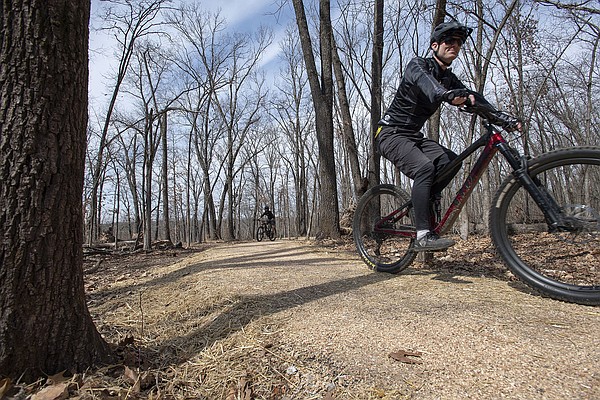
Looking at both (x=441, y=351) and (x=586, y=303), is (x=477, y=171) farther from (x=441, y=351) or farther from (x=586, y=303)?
(x=441, y=351)

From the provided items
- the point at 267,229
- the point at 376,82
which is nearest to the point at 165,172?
the point at 267,229

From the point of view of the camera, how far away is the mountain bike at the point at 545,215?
200 cm

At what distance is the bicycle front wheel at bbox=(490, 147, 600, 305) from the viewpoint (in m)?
1.96

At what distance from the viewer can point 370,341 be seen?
1.58m

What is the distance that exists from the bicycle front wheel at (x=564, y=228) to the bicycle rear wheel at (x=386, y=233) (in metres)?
0.83

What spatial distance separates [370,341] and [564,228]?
4.92ft

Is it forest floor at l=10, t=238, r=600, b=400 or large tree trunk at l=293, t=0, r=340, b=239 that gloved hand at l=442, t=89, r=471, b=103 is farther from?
large tree trunk at l=293, t=0, r=340, b=239

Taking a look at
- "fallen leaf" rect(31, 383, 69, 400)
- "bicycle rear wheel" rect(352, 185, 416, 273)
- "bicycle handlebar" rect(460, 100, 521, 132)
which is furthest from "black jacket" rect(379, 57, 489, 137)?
"fallen leaf" rect(31, 383, 69, 400)

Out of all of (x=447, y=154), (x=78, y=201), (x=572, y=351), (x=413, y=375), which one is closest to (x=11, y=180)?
(x=78, y=201)

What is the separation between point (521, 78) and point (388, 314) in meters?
13.3

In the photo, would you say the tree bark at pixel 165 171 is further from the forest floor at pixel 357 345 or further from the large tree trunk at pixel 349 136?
the forest floor at pixel 357 345

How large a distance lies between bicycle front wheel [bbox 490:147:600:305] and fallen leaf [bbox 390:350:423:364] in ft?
3.80

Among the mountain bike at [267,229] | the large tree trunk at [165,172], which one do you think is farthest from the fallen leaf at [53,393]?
the mountain bike at [267,229]

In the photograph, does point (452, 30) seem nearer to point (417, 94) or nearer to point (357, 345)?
point (417, 94)
